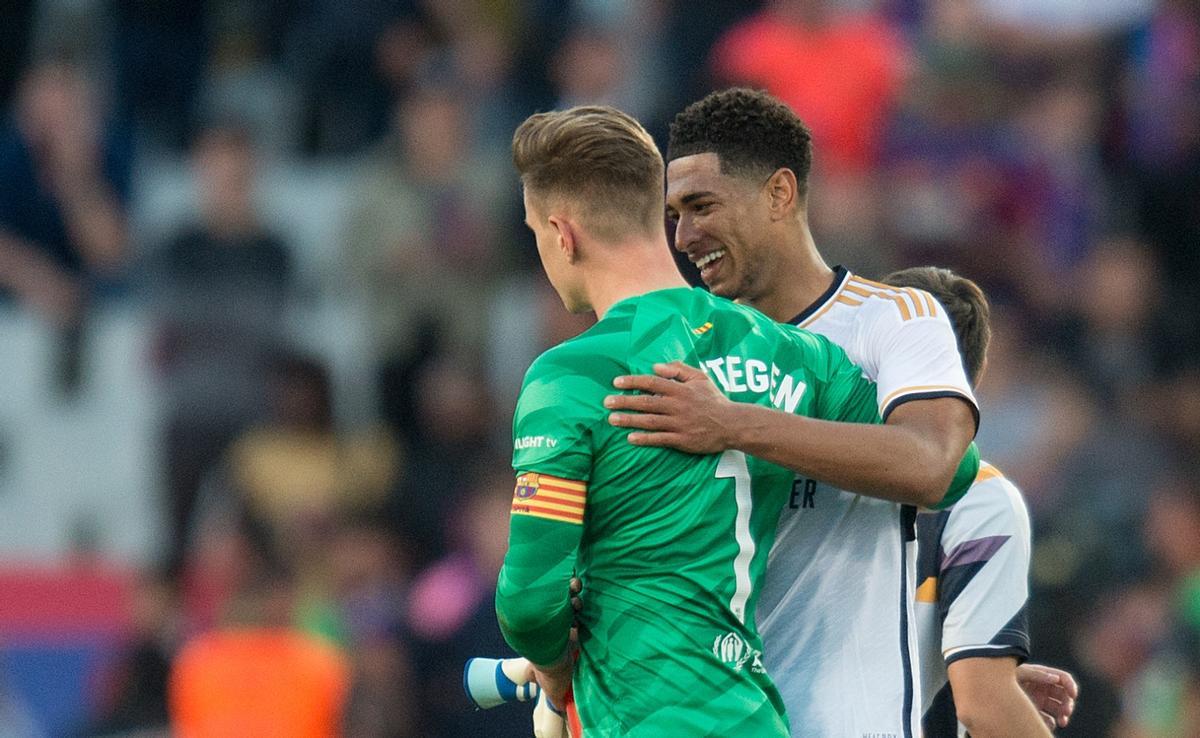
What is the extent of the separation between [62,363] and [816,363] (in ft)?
25.1

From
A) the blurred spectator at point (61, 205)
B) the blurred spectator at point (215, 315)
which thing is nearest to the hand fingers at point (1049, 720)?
the blurred spectator at point (215, 315)

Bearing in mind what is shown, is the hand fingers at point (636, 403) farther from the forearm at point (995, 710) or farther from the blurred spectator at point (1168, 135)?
A: the blurred spectator at point (1168, 135)

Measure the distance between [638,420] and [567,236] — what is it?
0.46m

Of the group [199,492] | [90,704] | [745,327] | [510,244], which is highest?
[745,327]

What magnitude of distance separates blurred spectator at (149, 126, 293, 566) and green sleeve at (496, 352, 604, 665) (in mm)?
6797

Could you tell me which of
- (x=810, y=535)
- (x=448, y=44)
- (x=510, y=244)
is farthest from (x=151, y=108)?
(x=810, y=535)

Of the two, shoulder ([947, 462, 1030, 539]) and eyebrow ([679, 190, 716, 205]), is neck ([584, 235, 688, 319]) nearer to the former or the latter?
eyebrow ([679, 190, 716, 205])

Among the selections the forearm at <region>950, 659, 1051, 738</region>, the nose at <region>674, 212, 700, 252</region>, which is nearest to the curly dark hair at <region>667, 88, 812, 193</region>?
the nose at <region>674, 212, 700, 252</region>

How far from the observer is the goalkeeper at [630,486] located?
3500 mm

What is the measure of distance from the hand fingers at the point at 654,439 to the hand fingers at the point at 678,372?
12 centimetres

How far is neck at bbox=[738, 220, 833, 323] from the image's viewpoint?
4.25 meters

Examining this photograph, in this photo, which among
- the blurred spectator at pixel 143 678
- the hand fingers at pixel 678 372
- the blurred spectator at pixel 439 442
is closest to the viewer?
the hand fingers at pixel 678 372

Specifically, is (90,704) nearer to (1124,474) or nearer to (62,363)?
(62,363)

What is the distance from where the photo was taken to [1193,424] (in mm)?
10062
